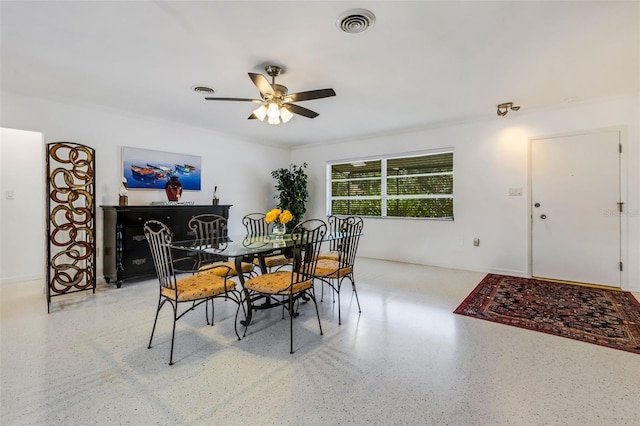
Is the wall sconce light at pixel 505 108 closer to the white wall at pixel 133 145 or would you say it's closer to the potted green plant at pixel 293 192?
the potted green plant at pixel 293 192

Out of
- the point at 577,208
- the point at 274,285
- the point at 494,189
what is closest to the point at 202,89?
the point at 274,285

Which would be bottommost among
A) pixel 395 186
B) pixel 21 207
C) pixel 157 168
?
pixel 21 207

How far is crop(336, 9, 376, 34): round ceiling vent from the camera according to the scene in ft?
6.74

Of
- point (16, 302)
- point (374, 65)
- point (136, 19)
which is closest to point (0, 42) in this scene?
point (136, 19)

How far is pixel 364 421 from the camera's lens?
152cm

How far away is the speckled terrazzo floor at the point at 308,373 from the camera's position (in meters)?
1.57

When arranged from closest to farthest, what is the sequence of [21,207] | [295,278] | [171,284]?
1. [171,284]
2. [295,278]
3. [21,207]

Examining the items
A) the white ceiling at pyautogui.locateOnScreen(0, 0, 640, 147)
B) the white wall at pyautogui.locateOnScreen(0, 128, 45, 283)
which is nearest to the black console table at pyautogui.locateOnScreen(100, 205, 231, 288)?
the white wall at pyautogui.locateOnScreen(0, 128, 45, 283)

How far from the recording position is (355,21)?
7.02 feet

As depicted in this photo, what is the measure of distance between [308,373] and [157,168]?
3989 mm

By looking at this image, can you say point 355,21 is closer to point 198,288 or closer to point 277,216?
point 277,216

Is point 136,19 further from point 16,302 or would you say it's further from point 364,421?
point 16,302

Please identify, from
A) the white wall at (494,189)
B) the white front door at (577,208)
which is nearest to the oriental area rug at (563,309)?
the white front door at (577,208)

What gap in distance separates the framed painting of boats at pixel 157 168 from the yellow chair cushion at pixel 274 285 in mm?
2963
